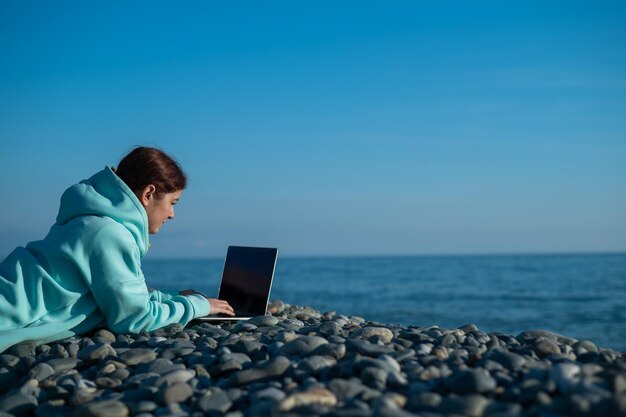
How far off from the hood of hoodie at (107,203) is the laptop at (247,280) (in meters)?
0.91

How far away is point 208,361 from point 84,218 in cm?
156

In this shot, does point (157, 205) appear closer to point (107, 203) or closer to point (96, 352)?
point (107, 203)

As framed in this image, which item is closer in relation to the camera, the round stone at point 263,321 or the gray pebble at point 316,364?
the gray pebble at point 316,364

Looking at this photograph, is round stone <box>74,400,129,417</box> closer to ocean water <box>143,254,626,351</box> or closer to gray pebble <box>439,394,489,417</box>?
gray pebble <box>439,394,489,417</box>

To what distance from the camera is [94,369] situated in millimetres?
3438

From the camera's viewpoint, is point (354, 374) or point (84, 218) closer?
point (354, 374)

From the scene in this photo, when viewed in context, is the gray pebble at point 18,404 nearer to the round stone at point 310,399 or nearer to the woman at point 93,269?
the woman at point 93,269

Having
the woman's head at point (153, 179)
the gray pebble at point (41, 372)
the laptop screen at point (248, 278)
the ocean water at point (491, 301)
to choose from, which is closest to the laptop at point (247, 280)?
the laptop screen at point (248, 278)

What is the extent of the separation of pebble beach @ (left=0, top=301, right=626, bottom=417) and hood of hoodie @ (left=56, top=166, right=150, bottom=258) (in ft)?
2.60

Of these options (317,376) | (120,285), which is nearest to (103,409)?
(317,376)

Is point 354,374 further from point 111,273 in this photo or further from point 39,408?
point 111,273

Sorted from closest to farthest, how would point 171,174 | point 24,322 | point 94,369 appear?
point 94,369 → point 24,322 → point 171,174

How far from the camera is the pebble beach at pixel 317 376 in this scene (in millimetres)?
2391

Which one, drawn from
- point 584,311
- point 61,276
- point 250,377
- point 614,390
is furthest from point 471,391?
point 584,311
